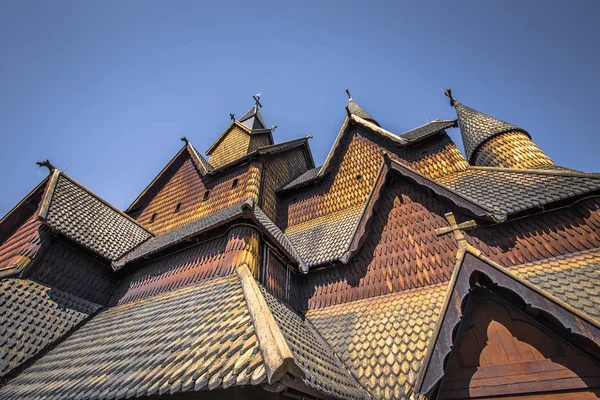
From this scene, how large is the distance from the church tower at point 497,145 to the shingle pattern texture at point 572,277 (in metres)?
3.14

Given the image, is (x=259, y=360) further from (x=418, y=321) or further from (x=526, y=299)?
(x=526, y=299)

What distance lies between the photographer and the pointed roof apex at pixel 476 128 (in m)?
7.81

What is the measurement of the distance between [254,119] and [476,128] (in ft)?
44.6

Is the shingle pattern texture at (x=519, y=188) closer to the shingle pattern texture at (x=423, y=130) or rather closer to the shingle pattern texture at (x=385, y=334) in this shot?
the shingle pattern texture at (x=385, y=334)

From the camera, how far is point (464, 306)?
161 inches

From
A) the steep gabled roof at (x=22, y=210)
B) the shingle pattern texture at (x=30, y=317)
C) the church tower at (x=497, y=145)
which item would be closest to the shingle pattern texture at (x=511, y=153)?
the church tower at (x=497, y=145)

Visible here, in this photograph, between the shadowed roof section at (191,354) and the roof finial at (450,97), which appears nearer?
the shadowed roof section at (191,354)

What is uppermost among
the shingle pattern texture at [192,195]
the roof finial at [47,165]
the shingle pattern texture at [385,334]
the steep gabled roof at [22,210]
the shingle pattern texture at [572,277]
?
the roof finial at [47,165]

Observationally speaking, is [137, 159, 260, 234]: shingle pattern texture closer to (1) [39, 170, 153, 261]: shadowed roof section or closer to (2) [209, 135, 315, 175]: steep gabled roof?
(2) [209, 135, 315, 175]: steep gabled roof

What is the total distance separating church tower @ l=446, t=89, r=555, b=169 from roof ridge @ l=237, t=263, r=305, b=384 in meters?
7.17

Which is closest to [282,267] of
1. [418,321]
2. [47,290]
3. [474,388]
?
[418,321]

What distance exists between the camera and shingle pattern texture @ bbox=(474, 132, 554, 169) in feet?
22.7

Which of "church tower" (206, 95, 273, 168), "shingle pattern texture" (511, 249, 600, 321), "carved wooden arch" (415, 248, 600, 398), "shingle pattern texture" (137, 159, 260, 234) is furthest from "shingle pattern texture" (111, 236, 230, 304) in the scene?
"church tower" (206, 95, 273, 168)

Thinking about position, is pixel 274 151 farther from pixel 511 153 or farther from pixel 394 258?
pixel 511 153
